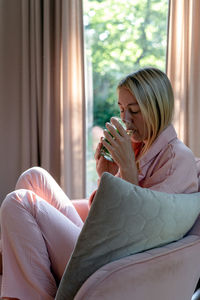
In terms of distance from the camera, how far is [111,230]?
1.32 m

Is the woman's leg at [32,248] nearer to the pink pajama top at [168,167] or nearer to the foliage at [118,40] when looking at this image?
the pink pajama top at [168,167]

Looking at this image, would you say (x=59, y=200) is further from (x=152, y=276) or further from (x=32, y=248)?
(x=152, y=276)

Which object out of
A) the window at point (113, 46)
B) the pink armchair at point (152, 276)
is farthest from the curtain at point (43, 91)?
the pink armchair at point (152, 276)

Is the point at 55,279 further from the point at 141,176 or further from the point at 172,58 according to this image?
the point at 172,58

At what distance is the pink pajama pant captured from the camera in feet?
4.96

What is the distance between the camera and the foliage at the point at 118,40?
357 cm

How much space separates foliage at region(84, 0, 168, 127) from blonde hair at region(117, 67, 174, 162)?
173cm

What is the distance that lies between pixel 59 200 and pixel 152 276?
66 cm

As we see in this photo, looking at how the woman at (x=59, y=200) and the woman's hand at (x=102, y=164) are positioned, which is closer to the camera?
the woman at (x=59, y=200)

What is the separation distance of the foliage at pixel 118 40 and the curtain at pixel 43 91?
28cm

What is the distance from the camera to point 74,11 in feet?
10.4

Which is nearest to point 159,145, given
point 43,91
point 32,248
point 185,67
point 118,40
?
point 32,248

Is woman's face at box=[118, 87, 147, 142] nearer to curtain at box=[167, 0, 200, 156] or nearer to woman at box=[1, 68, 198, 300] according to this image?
woman at box=[1, 68, 198, 300]

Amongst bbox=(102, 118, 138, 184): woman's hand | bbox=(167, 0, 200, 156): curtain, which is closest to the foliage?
bbox=(167, 0, 200, 156): curtain
